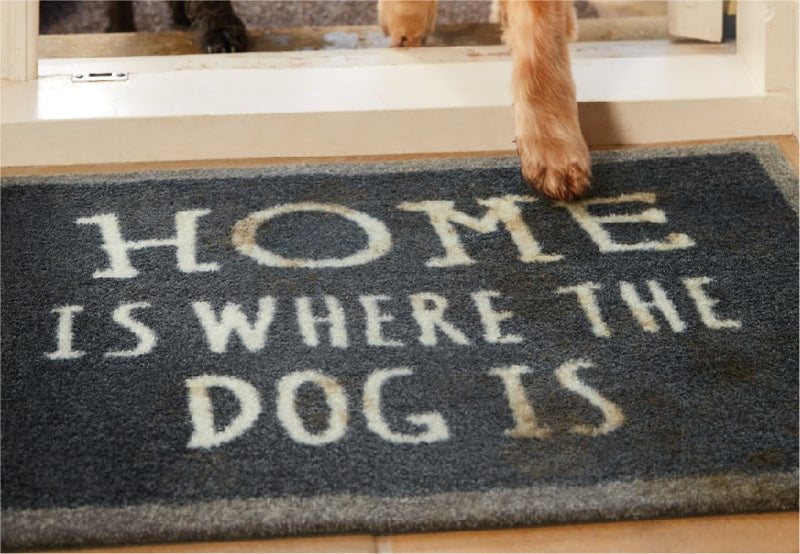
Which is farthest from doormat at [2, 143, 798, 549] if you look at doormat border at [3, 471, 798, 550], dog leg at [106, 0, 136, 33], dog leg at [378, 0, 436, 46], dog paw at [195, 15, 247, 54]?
dog leg at [106, 0, 136, 33]

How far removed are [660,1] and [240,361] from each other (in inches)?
68.3

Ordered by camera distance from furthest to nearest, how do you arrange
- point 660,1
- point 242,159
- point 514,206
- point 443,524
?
point 660,1 < point 242,159 < point 514,206 < point 443,524

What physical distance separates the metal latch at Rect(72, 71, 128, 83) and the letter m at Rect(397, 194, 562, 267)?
56 centimetres

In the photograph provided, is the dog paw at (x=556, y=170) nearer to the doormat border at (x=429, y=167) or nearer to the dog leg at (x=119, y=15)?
the doormat border at (x=429, y=167)

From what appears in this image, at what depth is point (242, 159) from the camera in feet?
5.17

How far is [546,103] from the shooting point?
1486 mm

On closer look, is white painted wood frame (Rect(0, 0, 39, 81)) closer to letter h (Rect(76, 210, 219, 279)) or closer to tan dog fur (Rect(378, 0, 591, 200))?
letter h (Rect(76, 210, 219, 279))

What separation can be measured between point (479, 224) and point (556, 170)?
14 cm

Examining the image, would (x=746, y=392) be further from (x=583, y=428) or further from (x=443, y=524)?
(x=443, y=524)

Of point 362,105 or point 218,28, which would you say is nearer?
point 362,105

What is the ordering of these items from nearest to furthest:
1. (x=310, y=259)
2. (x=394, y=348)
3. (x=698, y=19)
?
(x=394, y=348) < (x=310, y=259) < (x=698, y=19)

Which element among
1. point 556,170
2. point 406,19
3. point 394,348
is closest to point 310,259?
point 394,348

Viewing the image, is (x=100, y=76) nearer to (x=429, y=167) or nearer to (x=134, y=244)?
(x=134, y=244)

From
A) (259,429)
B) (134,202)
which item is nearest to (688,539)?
(259,429)
